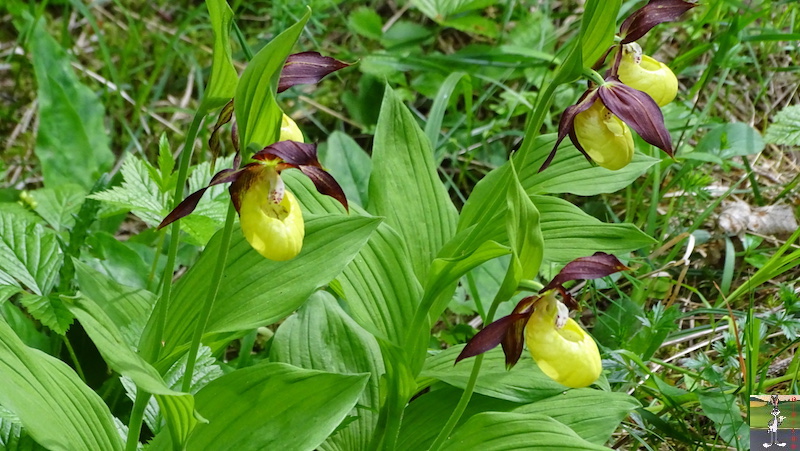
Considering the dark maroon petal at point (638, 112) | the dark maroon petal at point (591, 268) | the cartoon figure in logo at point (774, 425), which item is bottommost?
the cartoon figure in logo at point (774, 425)

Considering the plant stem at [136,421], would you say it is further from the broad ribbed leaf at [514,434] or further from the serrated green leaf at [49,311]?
the broad ribbed leaf at [514,434]

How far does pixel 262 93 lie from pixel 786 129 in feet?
4.76

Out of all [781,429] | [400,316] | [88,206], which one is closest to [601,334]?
[781,429]

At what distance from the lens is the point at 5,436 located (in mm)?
1175

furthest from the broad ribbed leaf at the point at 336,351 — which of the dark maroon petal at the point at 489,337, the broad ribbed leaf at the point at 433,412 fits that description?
the dark maroon petal at the point at 489,337

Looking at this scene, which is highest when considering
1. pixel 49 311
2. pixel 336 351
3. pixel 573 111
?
pixel 573 111

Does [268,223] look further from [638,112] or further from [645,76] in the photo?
[645,76]

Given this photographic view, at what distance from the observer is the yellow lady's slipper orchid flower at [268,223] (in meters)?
0.92

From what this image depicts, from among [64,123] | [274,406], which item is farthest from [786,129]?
[64,123]

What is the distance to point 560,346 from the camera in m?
0.99

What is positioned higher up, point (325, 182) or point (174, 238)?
point (325, 182)

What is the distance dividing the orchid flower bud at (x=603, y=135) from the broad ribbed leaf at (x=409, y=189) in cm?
41

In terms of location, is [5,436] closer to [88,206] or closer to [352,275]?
[88,206]

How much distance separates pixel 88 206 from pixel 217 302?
50 centimetres
